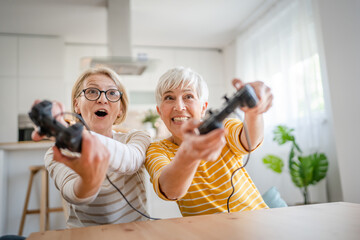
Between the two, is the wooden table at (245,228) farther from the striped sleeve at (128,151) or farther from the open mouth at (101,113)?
the open mouth at (101,113)

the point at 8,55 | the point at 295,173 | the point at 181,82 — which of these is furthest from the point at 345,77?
the point at 8,55

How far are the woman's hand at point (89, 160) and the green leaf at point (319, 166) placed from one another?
2.47 metres

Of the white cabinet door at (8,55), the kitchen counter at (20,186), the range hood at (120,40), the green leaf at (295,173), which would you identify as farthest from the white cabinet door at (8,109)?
the green leaf at (295,173)

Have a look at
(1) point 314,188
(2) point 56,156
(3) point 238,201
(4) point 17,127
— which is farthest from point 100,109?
(4) point 17,127

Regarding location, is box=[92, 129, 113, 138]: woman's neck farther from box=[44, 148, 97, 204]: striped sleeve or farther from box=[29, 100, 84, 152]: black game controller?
box=[29, 100, 84, 152]: black game controller

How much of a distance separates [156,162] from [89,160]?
323 millimetres

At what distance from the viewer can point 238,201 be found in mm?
971

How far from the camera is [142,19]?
4039 millimetres

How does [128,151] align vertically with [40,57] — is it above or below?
below

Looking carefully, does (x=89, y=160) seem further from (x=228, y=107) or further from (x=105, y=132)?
(x=105, y=132)

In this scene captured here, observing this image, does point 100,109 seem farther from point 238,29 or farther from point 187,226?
point 238,29

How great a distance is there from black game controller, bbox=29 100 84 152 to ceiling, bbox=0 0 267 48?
327 cm

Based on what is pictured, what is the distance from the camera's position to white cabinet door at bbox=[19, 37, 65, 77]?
4.33m

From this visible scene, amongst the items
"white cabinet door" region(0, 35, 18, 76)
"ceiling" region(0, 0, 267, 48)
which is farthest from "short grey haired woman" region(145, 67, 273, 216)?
"white cabinet door" region(0, 35, 18, 76)
